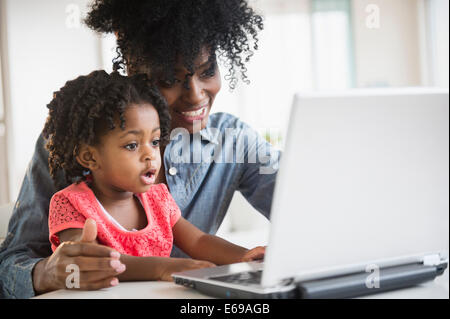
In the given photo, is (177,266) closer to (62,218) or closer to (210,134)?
(62,218)

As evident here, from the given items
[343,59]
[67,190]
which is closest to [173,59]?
[67,190]


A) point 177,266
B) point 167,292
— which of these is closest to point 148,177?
point 177,266

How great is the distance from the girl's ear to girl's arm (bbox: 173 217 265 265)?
0.26m

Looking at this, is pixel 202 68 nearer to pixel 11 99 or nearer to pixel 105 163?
pixel 105 163

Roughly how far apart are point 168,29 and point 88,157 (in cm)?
44

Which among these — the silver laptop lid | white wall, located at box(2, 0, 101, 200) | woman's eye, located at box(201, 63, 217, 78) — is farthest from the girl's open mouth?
white wall, located at box(2, 0, 101, 200)

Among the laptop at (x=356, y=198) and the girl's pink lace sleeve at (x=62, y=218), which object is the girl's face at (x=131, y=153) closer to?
the girl's pink lace sleeve at (x=62, y=218)

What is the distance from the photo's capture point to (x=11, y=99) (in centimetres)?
408

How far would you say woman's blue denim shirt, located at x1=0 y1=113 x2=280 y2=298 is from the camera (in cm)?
140

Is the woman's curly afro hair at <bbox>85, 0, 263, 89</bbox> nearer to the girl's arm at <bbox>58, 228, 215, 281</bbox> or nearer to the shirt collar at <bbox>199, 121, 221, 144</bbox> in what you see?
the shirt collar at <bbox>199, 121, 221, 144</bbox>

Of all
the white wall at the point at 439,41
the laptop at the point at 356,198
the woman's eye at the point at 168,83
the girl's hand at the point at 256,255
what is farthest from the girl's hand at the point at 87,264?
the white wall at the point at 439,41

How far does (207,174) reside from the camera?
165 centimetres

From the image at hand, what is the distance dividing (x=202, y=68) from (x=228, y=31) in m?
0.15

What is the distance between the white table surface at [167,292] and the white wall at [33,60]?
3.45 meters
